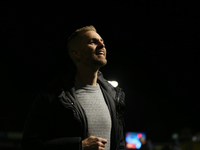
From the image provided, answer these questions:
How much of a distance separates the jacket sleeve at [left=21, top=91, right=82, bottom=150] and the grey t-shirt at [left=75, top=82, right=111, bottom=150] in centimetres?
21

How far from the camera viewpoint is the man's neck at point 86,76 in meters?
2.42

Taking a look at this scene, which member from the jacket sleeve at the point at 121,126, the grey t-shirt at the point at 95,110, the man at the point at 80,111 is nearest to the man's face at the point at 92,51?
the man at the point at 80,111

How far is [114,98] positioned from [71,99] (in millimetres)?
451

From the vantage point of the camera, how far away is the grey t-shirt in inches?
87.8

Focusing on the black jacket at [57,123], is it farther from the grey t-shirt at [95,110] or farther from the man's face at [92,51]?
the man's face at [92,51]

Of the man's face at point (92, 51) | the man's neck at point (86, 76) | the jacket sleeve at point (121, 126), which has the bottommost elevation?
the jacket sleeve at point (121, 126)

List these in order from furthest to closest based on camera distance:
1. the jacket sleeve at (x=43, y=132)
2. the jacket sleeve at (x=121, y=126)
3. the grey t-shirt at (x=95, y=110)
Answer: the jacket sleeve at (x=121, y=126)
the grey t-shirt at (x=95, y=110)
the jacket sleeve at (x=43, y=132)

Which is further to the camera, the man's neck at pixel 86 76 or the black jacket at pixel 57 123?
the man's neck at pixel 86 76

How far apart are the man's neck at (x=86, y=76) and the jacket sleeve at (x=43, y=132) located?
0.36 metres

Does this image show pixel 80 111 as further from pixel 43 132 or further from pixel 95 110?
pixel 43 132

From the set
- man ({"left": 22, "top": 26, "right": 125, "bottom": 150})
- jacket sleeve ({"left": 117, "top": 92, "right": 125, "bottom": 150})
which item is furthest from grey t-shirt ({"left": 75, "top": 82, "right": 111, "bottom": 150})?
jacket sleeve ({"left": 117, "top": 92, "right": 125, "bottom": 150})

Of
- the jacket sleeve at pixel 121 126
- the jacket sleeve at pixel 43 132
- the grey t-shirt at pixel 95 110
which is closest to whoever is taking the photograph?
the jacket sleeve at pixel 43 132

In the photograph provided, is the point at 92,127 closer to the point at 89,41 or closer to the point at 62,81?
the point at 62,81

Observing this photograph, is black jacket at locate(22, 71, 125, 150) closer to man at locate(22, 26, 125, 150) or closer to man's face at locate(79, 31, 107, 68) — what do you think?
man at locate(22, 26, 125, 150)
